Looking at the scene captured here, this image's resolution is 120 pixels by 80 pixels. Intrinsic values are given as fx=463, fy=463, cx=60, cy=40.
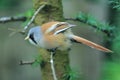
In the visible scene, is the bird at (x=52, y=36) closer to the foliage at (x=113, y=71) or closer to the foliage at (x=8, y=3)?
the foliage at (x=113, y=71)

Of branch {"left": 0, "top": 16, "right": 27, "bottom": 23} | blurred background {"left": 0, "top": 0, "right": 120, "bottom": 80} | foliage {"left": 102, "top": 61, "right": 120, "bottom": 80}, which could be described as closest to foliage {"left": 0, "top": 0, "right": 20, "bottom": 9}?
blurred background {"left": 0, "top": 0, "right": 120, "bottom": 80}

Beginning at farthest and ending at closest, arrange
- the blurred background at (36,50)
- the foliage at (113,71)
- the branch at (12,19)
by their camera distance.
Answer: the blurred background at (36,50) < the branch at (12,19) < the foliage at (113,71)

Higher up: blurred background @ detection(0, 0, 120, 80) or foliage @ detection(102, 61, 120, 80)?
foliage @ detection(102, 61, 120, 80)

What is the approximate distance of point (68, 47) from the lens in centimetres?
124

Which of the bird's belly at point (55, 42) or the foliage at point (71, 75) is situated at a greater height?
the bird's belly at point (55, 42)

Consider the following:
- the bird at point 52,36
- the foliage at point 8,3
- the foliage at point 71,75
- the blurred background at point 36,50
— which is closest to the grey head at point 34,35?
the bird at point 52,36

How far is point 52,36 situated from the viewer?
1.22 metres

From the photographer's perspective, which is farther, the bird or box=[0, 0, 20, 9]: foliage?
box=[0, 0, 20, 9]: foliage

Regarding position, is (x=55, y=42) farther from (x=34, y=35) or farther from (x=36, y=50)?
(x=36, y=50)

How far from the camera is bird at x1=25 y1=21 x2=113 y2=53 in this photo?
47.3 inches

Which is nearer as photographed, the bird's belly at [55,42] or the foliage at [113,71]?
the foliage at [113,71]

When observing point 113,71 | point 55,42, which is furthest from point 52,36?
point 113,71

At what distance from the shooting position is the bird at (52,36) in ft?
3.94

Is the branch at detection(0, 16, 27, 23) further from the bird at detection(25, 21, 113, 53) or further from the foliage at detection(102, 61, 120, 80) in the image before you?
the foliage at detection(102, 61, 120, 80)
